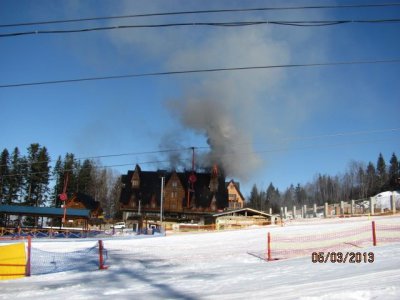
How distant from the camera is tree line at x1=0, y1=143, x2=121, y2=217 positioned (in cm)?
8675

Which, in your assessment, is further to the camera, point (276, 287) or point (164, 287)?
point (164, 287)

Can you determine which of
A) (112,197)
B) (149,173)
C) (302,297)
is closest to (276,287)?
(302,297)

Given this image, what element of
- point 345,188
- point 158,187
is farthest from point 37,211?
point 345,188

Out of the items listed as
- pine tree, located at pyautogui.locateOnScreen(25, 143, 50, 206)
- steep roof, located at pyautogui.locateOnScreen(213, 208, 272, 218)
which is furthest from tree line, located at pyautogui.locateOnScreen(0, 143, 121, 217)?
steep roof, located at pyautogui.locateOnScreen(213, 208, 272, 218)

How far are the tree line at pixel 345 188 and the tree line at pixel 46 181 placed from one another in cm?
4842

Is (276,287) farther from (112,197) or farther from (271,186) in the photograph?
(271,186)

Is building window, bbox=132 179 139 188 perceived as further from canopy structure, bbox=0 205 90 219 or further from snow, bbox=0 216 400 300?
snow, bbox=0 216 400 300

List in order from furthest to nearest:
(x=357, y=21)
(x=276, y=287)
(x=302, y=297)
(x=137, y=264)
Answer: (x=137, y=264) → (x=357, y=21) → (x=276, y=287) → (x=302, y=297)

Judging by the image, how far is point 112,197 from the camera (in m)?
106

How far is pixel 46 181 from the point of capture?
92.6 metres

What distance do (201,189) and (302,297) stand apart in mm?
64657

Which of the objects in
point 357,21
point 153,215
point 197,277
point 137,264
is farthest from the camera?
point 153,215

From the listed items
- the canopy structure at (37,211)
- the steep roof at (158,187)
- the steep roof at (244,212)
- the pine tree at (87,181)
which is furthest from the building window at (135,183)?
the pine tree at (87,181)
